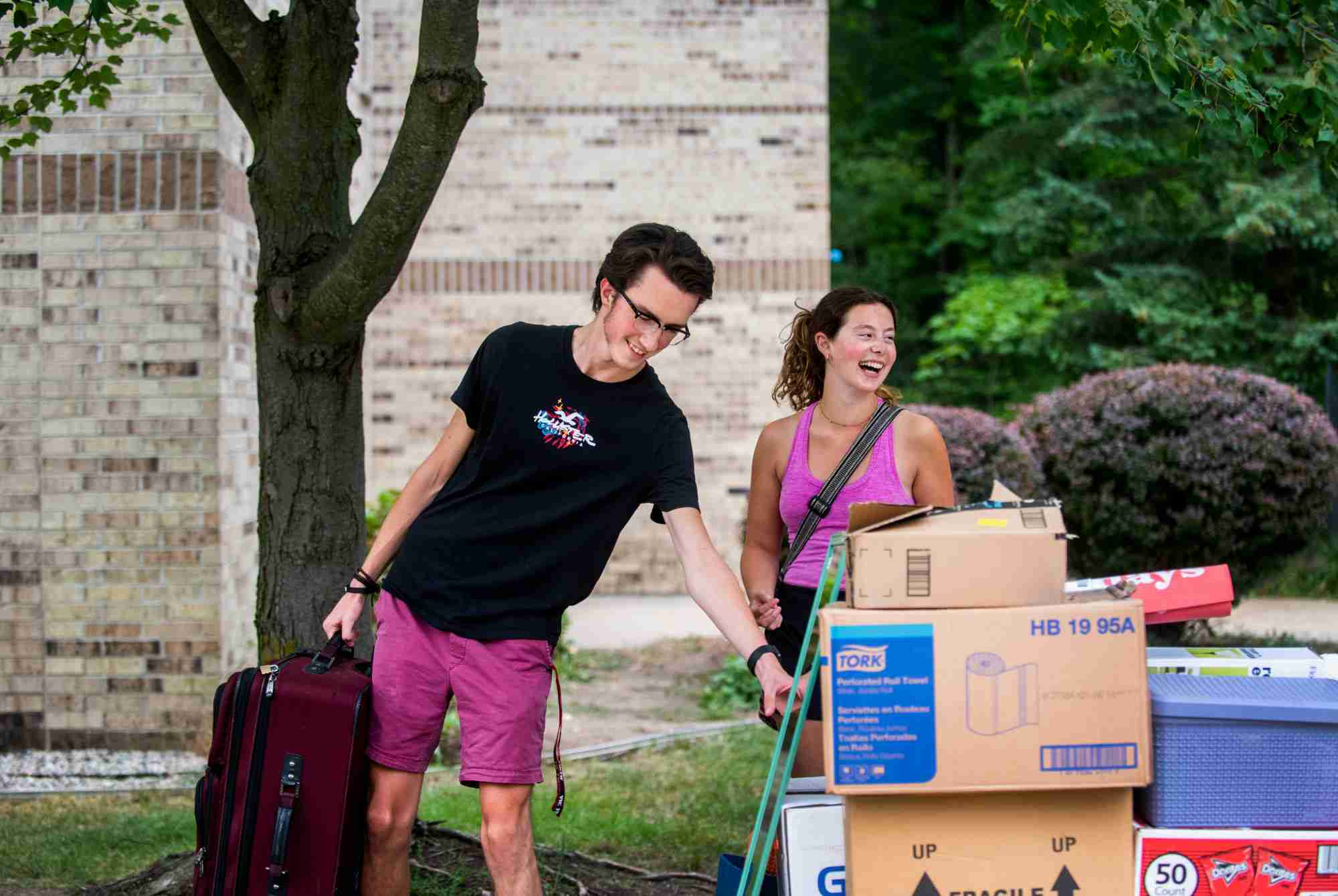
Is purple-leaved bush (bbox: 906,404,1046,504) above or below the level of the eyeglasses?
below

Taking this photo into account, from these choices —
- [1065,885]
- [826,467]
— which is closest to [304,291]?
[826,467]

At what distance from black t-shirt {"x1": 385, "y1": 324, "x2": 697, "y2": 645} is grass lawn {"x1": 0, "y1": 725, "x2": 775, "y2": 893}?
1.36 meters

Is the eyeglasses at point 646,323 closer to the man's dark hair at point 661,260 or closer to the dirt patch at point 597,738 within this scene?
the man's dark hair at point 661,260

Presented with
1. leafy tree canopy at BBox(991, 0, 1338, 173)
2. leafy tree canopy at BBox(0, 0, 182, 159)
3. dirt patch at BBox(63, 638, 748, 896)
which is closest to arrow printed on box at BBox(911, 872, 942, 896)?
dirt patch at BBox(63, 638, 748, 896)

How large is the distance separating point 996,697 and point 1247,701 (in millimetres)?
495

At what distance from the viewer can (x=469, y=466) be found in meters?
3.08

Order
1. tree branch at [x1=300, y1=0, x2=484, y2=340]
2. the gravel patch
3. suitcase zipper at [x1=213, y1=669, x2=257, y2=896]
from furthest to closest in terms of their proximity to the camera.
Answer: the gravel patch, tree branch at [x1=300, y1=0, x2=484, y2=340], suitcase zipper at [x1=213, y1=669, x2=257, y2=896]

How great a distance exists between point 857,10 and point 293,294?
20.1 meters

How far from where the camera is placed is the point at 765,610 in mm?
3357

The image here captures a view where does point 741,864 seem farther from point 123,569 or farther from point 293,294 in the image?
point 123,569

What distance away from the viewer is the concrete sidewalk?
30.9 feet

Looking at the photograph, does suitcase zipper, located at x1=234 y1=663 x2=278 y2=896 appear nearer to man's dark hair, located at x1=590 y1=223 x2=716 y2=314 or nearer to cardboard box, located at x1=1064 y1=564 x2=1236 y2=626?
man's dark hair, located at x1=590 y1=223 x2=716 y2=314

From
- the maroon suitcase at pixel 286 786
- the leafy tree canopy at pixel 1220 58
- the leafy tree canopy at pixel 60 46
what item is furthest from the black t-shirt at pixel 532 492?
the leafy tree canopy at pixel 60 46

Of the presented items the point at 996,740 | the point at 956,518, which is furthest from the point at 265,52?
the point at 996,740
